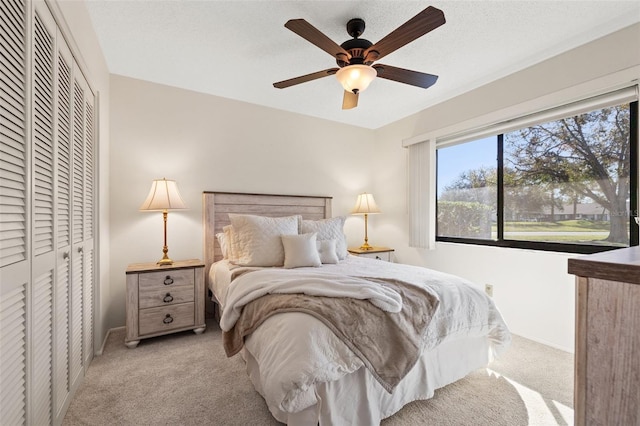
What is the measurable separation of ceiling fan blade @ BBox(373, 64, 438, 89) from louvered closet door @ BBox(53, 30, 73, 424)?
187 cm

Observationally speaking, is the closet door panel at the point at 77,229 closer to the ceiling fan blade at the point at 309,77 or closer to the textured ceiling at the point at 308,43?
the textured ceiling at the point at 308,43

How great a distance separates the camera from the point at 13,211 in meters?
1.05

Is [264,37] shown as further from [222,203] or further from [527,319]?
[527,319]

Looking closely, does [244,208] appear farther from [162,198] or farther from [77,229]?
[77,229]

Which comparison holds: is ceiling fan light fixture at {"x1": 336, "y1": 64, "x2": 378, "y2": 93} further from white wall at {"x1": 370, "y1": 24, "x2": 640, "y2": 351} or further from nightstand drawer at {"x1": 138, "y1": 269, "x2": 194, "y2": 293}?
nightstand drawer at {"x1": 138, "y1": 269, "x2": 194, "y2": 293}

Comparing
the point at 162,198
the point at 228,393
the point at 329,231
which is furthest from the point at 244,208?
the point at 228,393

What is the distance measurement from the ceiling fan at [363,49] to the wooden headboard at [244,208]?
57.1 inches

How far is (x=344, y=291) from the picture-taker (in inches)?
61.2

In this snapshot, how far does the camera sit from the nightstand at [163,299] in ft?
7.84

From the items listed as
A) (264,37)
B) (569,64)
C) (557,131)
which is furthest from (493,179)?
(264,37)

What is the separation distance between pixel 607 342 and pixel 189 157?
10.9 ft

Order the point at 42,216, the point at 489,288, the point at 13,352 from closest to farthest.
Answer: the point at 13,352 → the point at 42,216 → the point at 489,288

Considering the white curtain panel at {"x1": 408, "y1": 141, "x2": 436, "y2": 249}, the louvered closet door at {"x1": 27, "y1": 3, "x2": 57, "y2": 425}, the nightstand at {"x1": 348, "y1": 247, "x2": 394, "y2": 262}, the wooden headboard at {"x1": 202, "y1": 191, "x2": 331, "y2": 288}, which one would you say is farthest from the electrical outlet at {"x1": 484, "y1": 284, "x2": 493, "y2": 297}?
the louvered closet door at {"x1": 27, "y1": 3, "x2": 57, "y2": 425}

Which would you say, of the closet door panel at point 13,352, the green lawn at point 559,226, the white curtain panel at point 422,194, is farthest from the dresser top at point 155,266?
the green lawn at point 559,226
